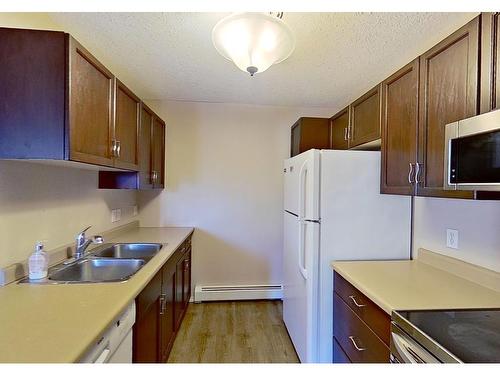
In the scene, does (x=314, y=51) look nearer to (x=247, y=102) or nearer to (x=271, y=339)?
(x=247, y=102)

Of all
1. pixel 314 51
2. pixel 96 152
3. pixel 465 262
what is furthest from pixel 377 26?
pixel 96 152

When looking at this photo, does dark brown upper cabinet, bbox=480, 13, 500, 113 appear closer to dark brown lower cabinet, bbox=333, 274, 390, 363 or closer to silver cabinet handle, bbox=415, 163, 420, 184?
silver cabinet handle, bbox=415, 163, 420, 184

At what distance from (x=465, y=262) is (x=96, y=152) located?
217 cm

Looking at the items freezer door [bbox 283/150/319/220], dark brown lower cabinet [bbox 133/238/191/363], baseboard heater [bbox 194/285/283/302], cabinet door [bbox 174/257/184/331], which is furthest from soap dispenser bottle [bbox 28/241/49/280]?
baseboard heater [bbox 194/285/283/302]

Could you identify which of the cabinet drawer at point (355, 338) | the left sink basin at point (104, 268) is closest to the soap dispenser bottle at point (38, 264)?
the left sink basin at point (104, 268)

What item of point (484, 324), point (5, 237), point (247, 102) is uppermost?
point (247, 102)

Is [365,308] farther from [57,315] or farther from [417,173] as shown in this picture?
[57,315]

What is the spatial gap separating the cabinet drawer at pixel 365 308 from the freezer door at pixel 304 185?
0.47 metres

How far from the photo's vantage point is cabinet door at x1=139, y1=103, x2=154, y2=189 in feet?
8.47

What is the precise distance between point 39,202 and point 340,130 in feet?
8.20

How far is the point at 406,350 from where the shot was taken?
117 cm

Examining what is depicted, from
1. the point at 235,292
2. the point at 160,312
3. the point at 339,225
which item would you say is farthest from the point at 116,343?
the point at 235,292

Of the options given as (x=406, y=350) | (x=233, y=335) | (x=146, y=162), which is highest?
(x=146, y=162)
